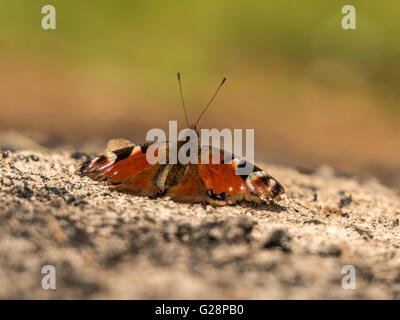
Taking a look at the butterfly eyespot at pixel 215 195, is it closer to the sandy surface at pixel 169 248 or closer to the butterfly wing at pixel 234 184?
the butterfly wing at pixel 234 184

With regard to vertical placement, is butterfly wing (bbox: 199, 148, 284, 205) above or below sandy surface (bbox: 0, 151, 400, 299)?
above

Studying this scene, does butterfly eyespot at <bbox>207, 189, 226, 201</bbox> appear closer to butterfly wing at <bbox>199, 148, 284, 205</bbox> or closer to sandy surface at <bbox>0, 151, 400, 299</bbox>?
butterfly wing at <bbox>199, 148, 284, 205</bbox>

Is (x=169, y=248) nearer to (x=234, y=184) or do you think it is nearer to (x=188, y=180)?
(x=188, y=180)

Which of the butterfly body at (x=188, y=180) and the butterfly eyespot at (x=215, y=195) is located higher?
the butterfly body at (x=188, y=180)

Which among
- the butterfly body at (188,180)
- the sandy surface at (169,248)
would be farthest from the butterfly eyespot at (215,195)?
the sandy surface at (169,248)

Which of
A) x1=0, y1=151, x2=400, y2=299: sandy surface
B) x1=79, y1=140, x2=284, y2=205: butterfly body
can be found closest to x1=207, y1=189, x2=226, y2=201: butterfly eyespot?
x1=79, y1=140, x2=284, y2=205: butterfly body

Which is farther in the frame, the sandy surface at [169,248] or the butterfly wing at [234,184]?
the butterfly wing at [234,184]
